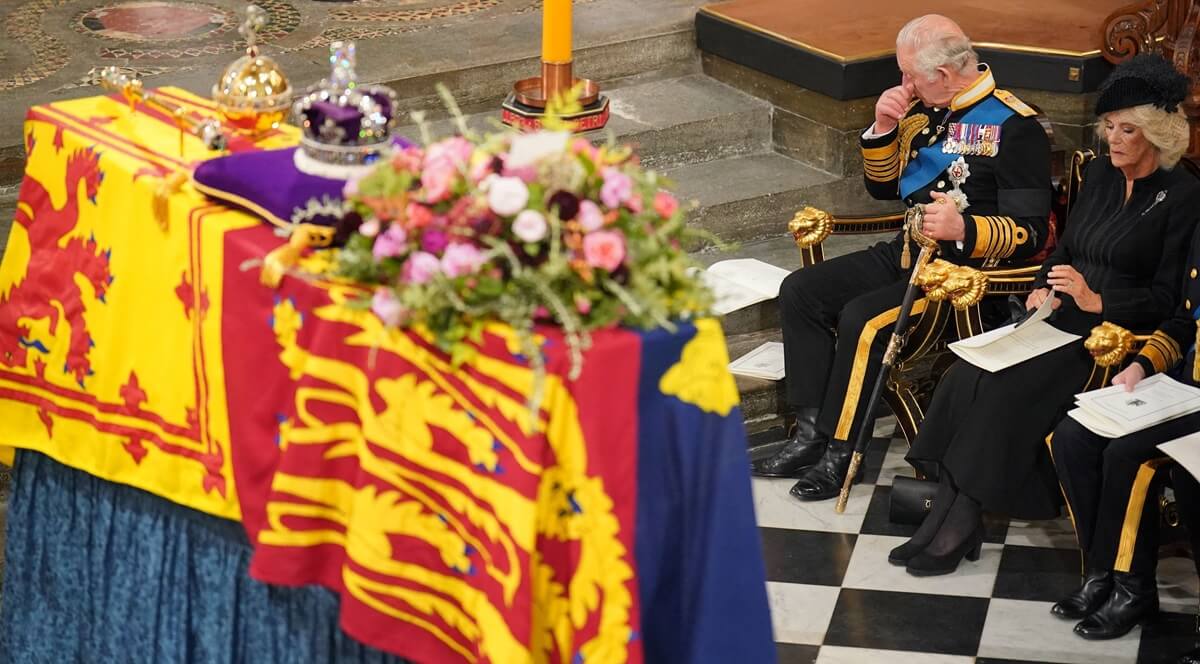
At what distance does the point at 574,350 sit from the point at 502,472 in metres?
0.26

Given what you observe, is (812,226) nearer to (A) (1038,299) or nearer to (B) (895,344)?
(B) (895,344)

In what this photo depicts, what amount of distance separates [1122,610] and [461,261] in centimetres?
262

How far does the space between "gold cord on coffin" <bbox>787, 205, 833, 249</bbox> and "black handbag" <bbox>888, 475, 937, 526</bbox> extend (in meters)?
0.84

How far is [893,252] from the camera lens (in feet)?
18.7

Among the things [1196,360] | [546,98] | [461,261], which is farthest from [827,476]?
[461,261]

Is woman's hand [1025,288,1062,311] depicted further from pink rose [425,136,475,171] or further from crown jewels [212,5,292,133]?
pink rose [425,136,475,171]

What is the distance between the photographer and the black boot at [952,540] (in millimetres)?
5023

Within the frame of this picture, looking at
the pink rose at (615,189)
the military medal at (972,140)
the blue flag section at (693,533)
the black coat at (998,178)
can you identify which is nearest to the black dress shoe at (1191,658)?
the black coat at (998,178)

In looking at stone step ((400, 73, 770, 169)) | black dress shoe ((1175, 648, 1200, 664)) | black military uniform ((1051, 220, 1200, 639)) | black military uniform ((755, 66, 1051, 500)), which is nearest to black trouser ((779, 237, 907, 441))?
black military uniform ((755, 66, 1051, 500))

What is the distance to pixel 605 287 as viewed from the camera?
285cm

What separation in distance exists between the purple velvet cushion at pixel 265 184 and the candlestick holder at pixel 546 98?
1.76ft

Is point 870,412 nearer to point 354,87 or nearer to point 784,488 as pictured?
point 784,488

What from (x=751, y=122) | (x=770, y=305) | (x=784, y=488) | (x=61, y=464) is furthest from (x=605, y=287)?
(x=751, y=122)

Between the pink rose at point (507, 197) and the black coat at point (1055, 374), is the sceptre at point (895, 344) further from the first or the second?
the pink rose at point (507, 197)
